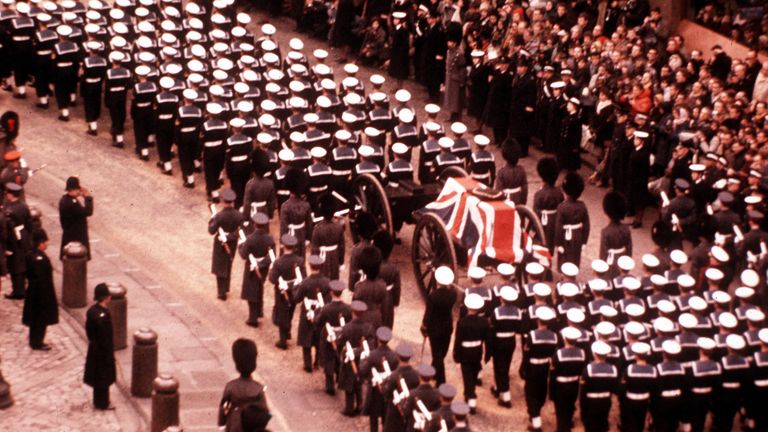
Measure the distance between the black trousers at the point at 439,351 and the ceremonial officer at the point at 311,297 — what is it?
4.19 feet

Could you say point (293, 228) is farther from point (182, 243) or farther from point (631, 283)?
point (631, 283)

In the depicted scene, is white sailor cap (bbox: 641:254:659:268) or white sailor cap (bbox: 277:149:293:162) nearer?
white sailor cap (bbox: 641:254:659:268)

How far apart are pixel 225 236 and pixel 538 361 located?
14.8 ft

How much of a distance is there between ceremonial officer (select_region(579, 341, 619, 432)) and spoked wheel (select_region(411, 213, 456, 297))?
8.56 feet

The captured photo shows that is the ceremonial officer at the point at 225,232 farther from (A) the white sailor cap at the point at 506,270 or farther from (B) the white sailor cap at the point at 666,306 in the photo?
(B) the white sailor cap at the point at 666,306

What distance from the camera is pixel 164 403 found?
18391 millimetres

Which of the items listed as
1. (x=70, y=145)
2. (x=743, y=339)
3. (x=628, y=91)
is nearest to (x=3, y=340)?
(x=70, y=145)

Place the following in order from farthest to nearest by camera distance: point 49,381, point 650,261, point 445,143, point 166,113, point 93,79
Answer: point 93,79 < point 166,113 < point 445,143 < point 650,261 < point 49,381

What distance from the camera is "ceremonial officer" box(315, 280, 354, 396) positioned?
1983cm

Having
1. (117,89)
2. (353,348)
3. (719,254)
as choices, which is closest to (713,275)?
(719,254)

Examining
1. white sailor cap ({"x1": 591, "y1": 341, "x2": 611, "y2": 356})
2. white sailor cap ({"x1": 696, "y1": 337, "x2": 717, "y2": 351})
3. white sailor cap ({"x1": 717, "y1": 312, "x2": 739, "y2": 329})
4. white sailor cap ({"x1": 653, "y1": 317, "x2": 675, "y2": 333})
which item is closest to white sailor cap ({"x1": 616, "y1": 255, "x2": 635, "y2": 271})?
white sailor cap ({"x1": 653, "y1": 317, "x2": 675, "y2": 333})

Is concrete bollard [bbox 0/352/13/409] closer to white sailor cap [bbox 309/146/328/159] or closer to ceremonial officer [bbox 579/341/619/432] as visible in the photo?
white sailor cap [bbox 309/146/328/159]

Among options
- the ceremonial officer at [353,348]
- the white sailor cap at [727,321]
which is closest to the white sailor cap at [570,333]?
the white sailor cap at [727,321]

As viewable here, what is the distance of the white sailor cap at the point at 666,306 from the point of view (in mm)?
20016
